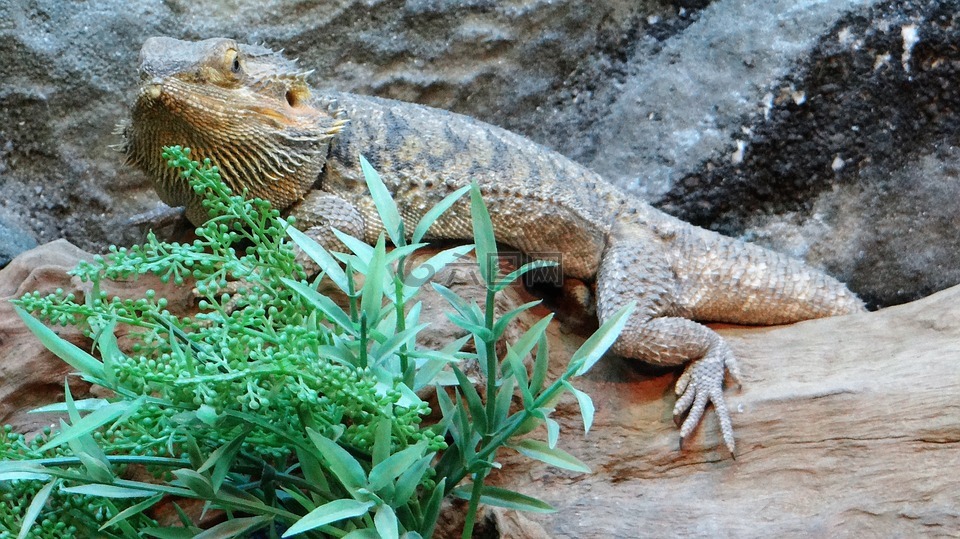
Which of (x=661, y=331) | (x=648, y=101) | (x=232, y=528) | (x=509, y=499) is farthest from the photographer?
(x=648, y=101)

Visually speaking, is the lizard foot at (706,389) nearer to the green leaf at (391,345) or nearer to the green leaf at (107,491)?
the green leaf at (391,345)

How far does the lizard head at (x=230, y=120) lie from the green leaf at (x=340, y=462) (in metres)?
1.13

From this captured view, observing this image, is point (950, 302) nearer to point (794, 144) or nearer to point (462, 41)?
point (794, 144)

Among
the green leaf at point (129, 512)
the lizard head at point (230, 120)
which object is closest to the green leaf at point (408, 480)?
the green leaf at point (129, 512)

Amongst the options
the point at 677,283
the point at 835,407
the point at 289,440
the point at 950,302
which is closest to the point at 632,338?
the point at 677,283

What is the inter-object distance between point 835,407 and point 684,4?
179 cm

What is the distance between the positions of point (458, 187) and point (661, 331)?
69 cm

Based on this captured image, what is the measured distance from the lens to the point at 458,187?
2590mm

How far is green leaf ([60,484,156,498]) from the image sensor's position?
157 centimetres

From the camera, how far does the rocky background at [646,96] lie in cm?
306

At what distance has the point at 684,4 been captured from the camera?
3.38 metres

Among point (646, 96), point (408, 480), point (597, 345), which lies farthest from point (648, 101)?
point (408, 480)

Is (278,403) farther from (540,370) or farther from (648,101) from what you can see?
(648,101)

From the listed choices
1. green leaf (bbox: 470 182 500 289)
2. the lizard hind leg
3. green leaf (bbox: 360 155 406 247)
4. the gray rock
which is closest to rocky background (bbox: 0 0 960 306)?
the gray rock
